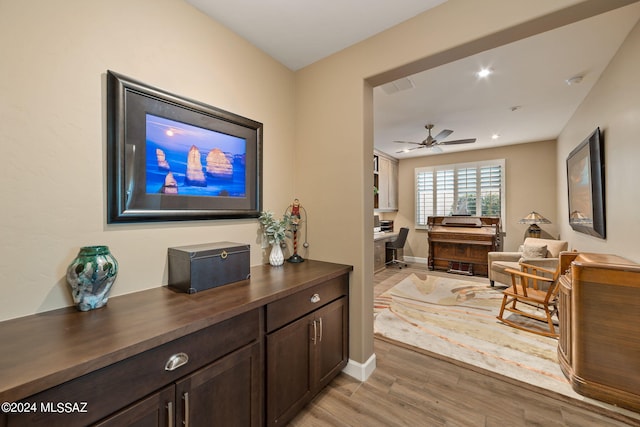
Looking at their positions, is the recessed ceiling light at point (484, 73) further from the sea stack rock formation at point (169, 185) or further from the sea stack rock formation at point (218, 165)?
the sea stack rock formation at point (169, 185)

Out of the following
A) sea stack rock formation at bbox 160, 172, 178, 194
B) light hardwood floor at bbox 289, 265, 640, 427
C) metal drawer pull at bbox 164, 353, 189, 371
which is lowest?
light hardwood floor at bbox 289, 265, 640, 427

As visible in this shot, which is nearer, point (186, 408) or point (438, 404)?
point (186, 408)

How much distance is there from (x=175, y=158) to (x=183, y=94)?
1.43 ft

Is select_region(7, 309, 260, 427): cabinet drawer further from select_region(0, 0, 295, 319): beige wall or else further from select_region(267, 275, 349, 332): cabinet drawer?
select_region(0, 0, 295, 319): beige wall

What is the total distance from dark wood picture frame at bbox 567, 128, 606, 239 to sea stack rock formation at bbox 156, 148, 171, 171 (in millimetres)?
3909

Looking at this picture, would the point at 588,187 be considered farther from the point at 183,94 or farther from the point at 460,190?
the point at 183,94

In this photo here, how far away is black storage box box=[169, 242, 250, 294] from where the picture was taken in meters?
1.43

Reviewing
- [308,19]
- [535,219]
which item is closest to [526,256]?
[535,219]

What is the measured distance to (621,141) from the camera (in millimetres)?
2223

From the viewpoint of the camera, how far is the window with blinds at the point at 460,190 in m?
5.66

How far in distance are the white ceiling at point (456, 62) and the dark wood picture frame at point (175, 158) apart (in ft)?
2.35

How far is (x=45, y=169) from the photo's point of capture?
117 cm

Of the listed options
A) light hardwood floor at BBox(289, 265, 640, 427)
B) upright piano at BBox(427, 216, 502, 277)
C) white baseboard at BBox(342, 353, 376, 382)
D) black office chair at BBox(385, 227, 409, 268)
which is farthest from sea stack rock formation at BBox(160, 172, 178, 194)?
upright piano at BBox(427, 216, 502, 277)

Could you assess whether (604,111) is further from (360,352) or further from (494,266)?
(360,352)
